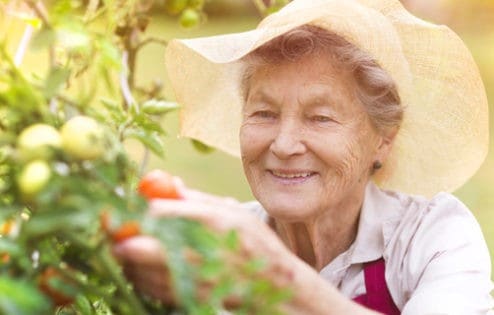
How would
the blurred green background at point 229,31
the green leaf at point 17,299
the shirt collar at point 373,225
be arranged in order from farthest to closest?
1. the blurred green background at point 229,31
2. the shirt collar at point 373,225
3. the green leaf at point 17,299

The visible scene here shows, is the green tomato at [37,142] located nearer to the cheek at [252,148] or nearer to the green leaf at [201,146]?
the cheek at [252,148]

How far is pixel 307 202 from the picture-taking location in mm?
1863

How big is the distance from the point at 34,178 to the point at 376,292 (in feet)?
3.77

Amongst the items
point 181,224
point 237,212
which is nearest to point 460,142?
point 237,212

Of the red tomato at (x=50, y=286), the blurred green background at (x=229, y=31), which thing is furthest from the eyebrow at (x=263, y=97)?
the blurred green background at (x=229, y=31)

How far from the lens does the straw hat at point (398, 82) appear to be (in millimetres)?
1877

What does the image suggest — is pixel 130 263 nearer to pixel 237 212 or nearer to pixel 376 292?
pixel 237 212

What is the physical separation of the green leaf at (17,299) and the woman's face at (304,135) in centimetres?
105

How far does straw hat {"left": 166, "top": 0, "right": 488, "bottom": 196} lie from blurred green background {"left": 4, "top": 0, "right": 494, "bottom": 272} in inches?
45.2

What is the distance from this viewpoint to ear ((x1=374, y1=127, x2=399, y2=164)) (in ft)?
6.67

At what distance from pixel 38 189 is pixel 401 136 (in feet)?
4.62

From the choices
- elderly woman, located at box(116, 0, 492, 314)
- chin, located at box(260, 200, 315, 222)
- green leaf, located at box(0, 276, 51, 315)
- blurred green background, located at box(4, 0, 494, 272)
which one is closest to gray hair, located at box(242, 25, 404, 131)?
elderly woman, located at box(116, 0, 492, 314)

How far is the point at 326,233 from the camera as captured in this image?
198 cm

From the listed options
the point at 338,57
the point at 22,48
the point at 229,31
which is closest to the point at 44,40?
the point at 22,48
